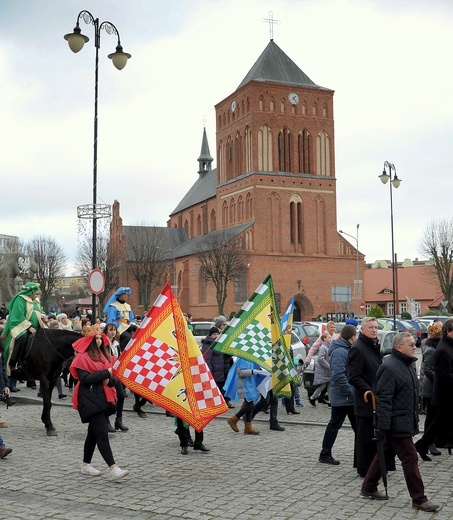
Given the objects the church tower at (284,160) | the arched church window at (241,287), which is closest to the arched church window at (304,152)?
the church tower at (284,160)

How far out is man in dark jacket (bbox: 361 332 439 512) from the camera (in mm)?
7246

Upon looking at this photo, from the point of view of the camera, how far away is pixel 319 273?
7006 cm

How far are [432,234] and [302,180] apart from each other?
14755 mm

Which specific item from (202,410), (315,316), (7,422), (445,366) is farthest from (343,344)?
(315,316)

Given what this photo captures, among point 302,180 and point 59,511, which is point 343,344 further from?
point 302,180

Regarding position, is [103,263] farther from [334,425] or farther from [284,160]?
[334,425]

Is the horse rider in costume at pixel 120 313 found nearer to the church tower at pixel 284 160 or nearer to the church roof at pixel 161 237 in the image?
the church tower at pixel 284 160

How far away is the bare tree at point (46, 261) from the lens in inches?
2861

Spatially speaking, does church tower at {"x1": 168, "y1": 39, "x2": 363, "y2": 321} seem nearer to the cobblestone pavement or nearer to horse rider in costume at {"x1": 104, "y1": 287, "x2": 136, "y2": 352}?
horse rider in costume at {"x1": 104, "y1": 287, "x2": 136, "y2": 352}

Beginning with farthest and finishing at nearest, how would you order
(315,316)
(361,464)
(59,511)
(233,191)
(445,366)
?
1. (233,191)
2. (315,316)
3. (445,366)
4. (361,464)
5. (59,511)

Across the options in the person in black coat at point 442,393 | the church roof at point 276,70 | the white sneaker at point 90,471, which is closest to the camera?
the white sneaker at point 90,471

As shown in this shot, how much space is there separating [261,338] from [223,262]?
179 feet

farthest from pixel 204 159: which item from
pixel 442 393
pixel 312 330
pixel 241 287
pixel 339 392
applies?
pixel 339 392

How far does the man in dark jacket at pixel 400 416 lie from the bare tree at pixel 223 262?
57.9 meters
